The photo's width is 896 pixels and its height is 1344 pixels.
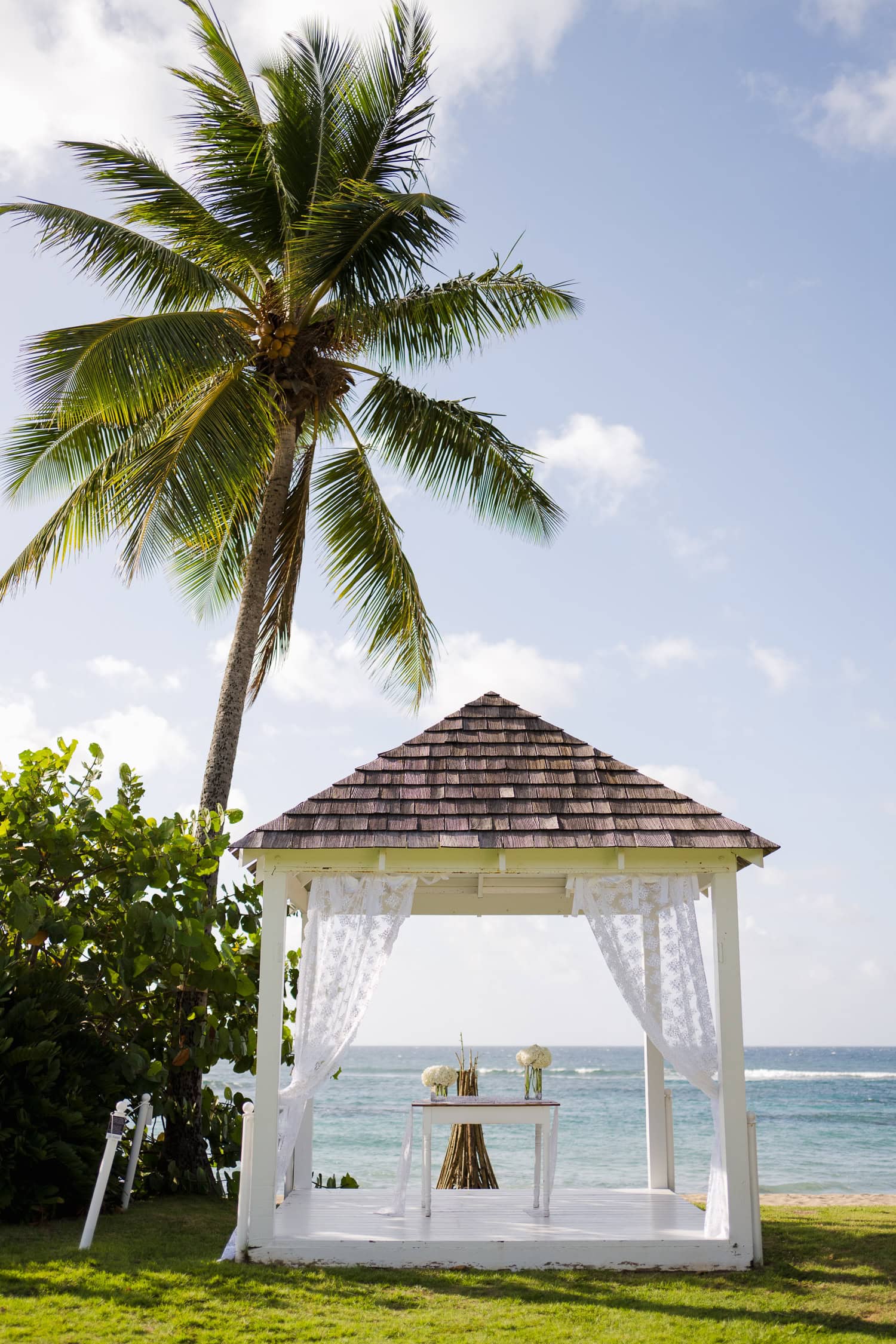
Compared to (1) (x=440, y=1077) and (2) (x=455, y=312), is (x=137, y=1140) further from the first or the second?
(2) (x=455, y=312)

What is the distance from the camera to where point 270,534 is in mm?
9633

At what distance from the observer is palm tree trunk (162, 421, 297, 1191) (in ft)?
28.4

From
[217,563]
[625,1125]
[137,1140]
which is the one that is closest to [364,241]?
[217,563]

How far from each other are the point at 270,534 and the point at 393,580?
1423 mm

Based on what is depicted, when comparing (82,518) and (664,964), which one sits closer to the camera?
(664,964)

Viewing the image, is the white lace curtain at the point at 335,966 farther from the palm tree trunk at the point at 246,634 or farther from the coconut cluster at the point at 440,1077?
the palm tree trunk at the point at 246,634

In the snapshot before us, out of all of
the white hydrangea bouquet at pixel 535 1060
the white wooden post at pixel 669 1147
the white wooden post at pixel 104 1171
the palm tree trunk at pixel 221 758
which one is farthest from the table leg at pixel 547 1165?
the palm tree trunk at pixel 221 758

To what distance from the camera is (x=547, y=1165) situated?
698 cm

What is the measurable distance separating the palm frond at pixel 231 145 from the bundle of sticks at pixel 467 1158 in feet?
23.1

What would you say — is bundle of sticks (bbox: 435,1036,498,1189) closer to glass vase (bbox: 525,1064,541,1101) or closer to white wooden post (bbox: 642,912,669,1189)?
glass vase (bbox: 525,1064,541,1101)

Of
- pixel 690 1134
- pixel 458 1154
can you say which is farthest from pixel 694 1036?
pixel 690 1134

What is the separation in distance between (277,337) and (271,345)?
77 mm

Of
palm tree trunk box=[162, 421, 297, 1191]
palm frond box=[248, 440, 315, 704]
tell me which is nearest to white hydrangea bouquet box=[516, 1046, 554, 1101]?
palm tree trunk box=[162, 421, 297, 1191]

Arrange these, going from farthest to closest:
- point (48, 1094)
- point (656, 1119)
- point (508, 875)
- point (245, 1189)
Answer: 1. point (656, 1119)
2. point (48, 1094)
3. point (508, 875)
4. point (245, 1189)
